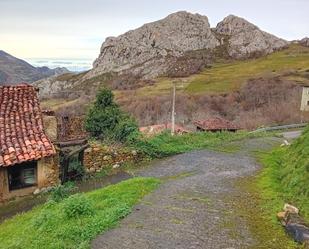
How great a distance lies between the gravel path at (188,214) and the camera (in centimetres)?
927

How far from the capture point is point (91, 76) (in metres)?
155

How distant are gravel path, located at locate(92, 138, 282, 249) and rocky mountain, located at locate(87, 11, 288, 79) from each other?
427ft

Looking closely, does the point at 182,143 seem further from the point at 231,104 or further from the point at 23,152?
the point at 231,104

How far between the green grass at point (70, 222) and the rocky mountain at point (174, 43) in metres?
134

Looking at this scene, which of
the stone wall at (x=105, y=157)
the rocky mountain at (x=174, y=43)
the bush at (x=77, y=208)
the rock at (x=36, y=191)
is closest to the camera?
the bush at (x=77, y=208)

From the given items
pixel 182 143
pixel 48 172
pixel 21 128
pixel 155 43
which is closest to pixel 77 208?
pixel 48 172

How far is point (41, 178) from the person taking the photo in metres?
14.8

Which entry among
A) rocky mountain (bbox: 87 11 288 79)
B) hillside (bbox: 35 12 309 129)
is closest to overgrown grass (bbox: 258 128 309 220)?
hillside (bbox: 35 12 309 129)

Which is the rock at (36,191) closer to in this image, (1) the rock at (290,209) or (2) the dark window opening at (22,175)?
(2) the dark window opening at (22,175)

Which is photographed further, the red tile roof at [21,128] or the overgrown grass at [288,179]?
the red tile roof at [21,128]

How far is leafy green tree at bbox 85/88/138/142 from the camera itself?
19391 millimetres

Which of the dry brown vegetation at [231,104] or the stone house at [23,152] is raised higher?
the stone house at [23,152]

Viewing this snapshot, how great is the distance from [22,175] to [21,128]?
1.76 m

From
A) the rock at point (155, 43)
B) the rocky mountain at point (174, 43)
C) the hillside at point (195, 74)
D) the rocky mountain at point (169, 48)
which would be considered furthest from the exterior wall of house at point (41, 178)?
the rock at point (155, 43)
